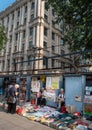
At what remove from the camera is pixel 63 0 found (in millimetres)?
10430

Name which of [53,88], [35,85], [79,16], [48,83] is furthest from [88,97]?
[35,85]

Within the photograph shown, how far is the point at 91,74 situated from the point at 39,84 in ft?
15.3

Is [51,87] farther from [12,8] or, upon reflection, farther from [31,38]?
[12,8]

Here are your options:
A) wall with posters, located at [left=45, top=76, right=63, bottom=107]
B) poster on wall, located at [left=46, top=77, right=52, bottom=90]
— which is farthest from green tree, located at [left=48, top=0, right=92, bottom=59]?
poster on wall, located at [left=46, top=77, right=52, bottom=90]

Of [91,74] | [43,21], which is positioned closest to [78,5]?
[91,74]

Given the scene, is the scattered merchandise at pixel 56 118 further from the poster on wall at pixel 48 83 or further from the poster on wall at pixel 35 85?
the poster on wall at pixel 35 85

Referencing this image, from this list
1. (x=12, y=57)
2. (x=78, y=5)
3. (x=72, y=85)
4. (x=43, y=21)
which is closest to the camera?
(x=78, y=5)

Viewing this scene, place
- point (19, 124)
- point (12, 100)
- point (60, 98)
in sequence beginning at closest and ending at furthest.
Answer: point (19, 124), point (12, 100), point (60, 98)

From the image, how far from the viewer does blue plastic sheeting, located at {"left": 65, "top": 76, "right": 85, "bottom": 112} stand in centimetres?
1043

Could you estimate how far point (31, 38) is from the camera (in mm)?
38344

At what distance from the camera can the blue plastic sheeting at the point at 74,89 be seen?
1043 centimetres

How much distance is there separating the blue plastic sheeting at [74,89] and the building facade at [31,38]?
23010 mm

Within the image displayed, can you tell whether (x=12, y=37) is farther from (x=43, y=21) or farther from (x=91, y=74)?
(x=91, y=74)

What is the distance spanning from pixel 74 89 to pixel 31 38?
28583 mm
